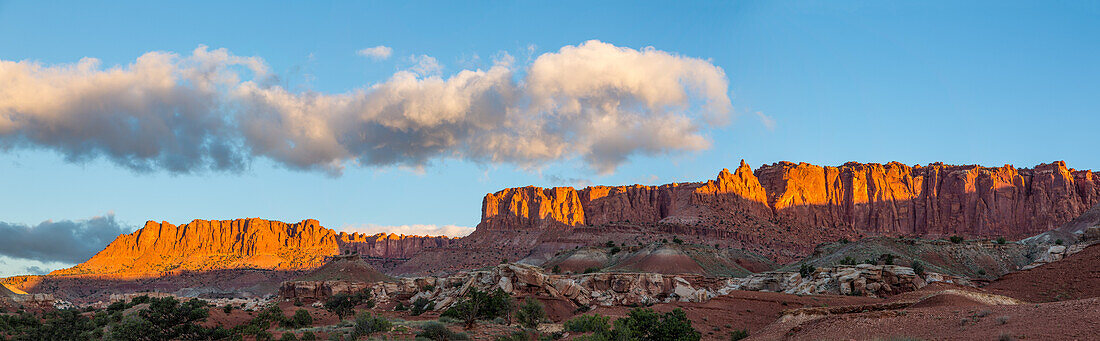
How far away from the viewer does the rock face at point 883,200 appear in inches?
5846

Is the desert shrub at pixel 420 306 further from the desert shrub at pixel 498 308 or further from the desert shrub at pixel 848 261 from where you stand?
the desert shrub at pixel 848 261

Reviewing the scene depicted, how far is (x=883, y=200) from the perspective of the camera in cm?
16850

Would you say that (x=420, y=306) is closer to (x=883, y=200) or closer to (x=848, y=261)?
(x=848, y=261)

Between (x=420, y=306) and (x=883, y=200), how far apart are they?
150386mm

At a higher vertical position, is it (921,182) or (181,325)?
(921,182)

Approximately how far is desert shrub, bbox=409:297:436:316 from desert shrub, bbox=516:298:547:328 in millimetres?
12655

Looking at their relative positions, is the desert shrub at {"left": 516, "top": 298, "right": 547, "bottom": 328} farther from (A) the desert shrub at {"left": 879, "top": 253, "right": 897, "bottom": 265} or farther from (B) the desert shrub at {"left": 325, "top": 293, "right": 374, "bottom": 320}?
Answer: (A) the desert shrub at {"left": 879, "top": 253, "right": 897, "bottom": 265}

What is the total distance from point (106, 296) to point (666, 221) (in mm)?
134552

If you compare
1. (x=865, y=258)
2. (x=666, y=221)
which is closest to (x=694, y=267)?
(x=865, y=258)

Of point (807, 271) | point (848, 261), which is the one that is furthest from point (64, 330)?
point (848, 261)

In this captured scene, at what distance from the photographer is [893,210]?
6540 inches

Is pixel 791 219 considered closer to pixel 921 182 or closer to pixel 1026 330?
pixel 921 182

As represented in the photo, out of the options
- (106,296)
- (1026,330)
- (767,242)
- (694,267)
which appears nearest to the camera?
(1026,330)

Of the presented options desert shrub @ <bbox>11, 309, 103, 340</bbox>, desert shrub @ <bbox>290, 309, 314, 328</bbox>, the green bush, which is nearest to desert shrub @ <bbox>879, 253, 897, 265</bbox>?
the green bush
